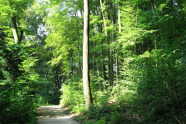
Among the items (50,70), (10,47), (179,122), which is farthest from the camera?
(50,70)

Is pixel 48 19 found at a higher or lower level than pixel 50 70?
Result: higher

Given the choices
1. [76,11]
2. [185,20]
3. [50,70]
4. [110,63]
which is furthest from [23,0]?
[50,70]

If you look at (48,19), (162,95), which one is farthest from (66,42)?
(162,95)

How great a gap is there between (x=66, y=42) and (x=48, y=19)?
10.5 ft

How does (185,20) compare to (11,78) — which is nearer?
(11,78)

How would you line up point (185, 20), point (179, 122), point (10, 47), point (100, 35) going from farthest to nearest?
point (100, 35) < point (185, 20) < point (10, 47) < point (179, 122)

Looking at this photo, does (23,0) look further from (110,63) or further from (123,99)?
(123,99)

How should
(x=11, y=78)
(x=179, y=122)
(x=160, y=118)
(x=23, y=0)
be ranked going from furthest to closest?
(x=23, y=0), (x=11, y=78), (x=160, y=118), (x=179, y=122)

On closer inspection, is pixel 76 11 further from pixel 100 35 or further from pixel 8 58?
pixel 8 58

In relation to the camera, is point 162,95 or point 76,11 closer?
point 162,95

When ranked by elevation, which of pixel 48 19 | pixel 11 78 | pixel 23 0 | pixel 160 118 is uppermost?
pixel 23 0

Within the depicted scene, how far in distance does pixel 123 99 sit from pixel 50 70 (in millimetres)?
22712

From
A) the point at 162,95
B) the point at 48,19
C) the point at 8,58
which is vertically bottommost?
the point at 162,95

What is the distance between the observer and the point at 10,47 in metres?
6.68
